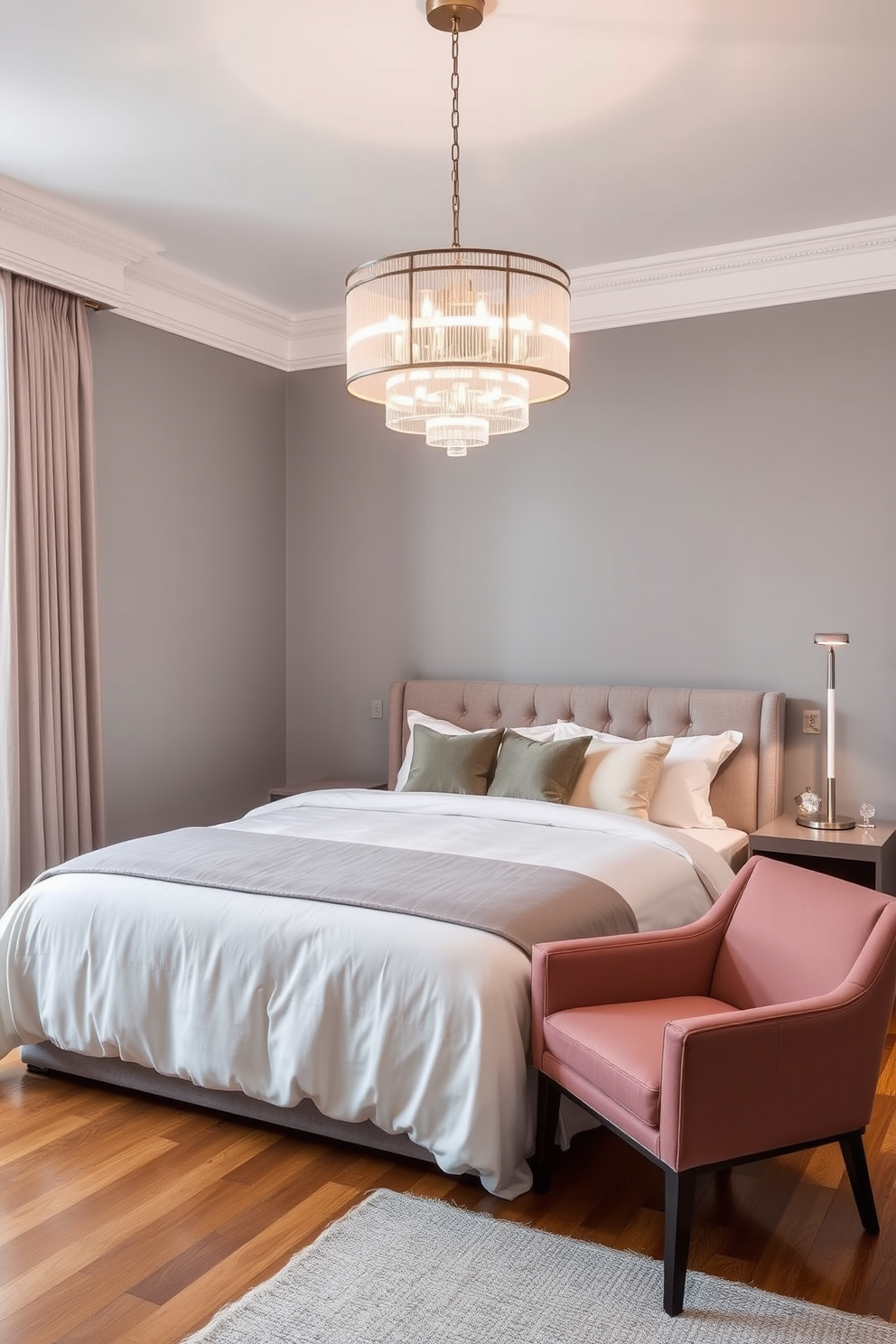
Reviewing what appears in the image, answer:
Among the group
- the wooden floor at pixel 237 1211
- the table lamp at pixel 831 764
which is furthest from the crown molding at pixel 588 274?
the wooden floor at pixel 237 1211

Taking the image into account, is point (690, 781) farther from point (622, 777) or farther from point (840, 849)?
point (840, 849)

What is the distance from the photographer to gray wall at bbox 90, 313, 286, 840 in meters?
4.64

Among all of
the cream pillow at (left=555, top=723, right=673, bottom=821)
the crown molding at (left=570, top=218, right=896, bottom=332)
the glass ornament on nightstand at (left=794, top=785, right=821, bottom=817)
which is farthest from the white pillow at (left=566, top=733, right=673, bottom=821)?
the crown molding at (left=570, top=218, right=896, bottom=332)

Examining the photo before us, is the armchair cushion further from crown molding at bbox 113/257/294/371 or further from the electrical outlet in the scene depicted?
crown molding at bbox 113/257/294/371

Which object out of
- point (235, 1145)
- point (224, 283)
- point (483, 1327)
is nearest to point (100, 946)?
point (235, 1145)

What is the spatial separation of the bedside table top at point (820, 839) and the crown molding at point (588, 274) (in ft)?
6.94

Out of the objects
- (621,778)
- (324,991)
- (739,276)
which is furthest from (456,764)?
(739,276)

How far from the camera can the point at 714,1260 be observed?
2.30 meters

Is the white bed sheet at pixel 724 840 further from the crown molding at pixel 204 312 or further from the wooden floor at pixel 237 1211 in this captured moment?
the crown molding at pixel 204 312

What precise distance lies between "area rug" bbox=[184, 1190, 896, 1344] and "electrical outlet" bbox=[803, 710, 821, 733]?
2.58 metres

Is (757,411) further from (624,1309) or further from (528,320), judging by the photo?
(624,1309)

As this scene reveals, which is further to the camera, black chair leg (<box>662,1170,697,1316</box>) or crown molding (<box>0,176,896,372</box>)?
crown molding (<box>0,176,896,372</box>)

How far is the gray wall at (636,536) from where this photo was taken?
4348mm

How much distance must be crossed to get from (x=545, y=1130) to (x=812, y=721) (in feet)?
7.91
